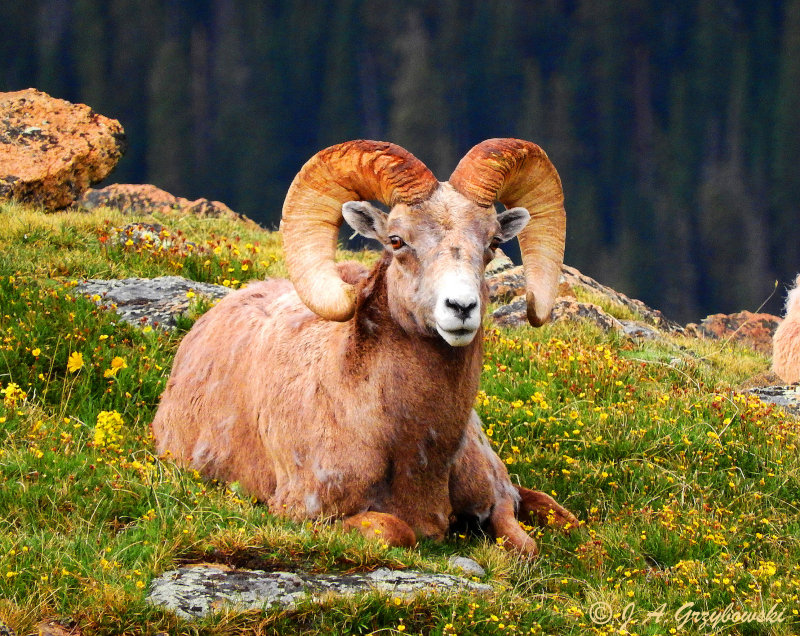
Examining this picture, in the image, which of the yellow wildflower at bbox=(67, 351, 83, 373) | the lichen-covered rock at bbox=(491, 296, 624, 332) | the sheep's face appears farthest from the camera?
the lichen-covered rock at bbox=(491, 296, 624, 332)

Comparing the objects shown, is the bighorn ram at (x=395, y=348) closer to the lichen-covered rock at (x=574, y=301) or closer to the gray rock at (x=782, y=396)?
the lichen-covered rock at (x=574, y=301)

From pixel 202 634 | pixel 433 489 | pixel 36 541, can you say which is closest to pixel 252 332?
pixel 433 489

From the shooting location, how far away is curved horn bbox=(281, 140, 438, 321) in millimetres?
6859

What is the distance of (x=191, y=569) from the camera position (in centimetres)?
547

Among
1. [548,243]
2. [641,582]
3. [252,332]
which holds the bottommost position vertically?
[641,582]

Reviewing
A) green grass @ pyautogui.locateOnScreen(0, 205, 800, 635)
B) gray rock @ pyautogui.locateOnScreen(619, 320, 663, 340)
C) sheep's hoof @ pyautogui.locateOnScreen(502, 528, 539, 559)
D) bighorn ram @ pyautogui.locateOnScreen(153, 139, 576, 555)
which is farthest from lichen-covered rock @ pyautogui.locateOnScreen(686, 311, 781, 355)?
sheep's hoof @ pyautogui.locateOnScreen(502, 528, 539, 559)

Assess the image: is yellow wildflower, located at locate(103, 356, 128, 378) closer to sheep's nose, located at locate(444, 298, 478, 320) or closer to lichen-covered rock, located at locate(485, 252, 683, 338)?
sheep's nose, located at locate(444, 298, 478, 320)

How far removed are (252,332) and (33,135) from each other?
11.1 metres

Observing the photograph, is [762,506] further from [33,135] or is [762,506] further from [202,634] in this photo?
[33,135]

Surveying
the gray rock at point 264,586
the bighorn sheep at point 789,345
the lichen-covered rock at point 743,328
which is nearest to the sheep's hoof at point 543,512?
the gray rock at point 264,586

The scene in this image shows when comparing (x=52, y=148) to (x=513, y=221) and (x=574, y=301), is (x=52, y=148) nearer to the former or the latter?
(x=574, y=301)

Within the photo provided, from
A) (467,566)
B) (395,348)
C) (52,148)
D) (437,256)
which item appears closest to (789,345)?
(395,348)

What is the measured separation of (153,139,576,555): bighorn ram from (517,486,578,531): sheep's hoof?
0.05ft

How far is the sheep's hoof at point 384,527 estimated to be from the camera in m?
6.42
